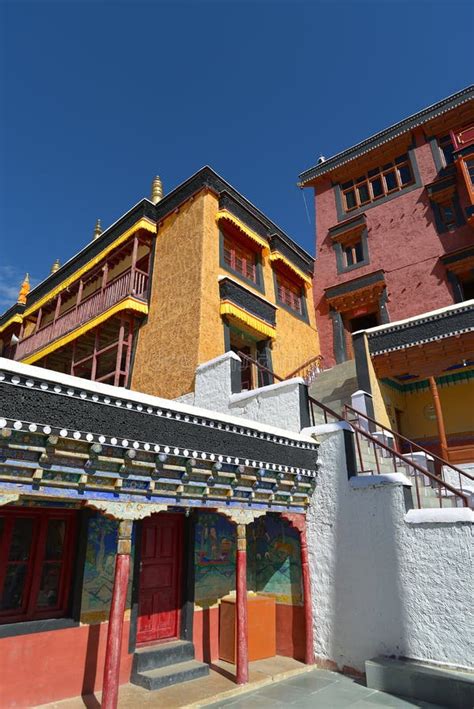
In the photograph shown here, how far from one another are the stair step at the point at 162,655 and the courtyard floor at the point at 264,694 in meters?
0.31

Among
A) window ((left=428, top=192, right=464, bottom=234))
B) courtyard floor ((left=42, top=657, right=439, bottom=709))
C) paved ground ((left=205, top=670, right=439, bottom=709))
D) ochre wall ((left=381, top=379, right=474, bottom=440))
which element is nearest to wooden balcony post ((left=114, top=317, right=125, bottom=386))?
courtyard floor ((left=42, top=657, right=439, bottom=709))

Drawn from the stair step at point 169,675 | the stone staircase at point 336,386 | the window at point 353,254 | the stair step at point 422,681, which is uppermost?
the window at point 353,254

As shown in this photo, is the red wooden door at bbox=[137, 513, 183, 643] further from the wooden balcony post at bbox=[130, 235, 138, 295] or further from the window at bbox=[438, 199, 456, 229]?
the window at bbox=[438, 199, 456, 229]

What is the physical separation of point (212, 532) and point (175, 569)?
0.91m

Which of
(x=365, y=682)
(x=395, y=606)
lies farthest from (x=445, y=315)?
(x=365, y=682)

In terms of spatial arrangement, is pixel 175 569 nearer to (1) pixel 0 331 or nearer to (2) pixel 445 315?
(2) pixel 445 315

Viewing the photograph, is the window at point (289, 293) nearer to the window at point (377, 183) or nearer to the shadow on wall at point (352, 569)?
the window at point (377, 183)

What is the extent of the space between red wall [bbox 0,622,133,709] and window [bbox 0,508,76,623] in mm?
313

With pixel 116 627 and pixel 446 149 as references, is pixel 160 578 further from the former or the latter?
pixel 446 149

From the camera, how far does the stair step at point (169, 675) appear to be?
633 centimetres

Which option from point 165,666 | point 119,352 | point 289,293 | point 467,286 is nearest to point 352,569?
point 165,666

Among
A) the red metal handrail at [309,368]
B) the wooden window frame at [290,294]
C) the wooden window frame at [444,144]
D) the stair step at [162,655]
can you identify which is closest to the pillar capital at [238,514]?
the stair step at [162,655]

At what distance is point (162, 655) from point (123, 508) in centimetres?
310

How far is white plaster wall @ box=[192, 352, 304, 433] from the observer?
364 inches
